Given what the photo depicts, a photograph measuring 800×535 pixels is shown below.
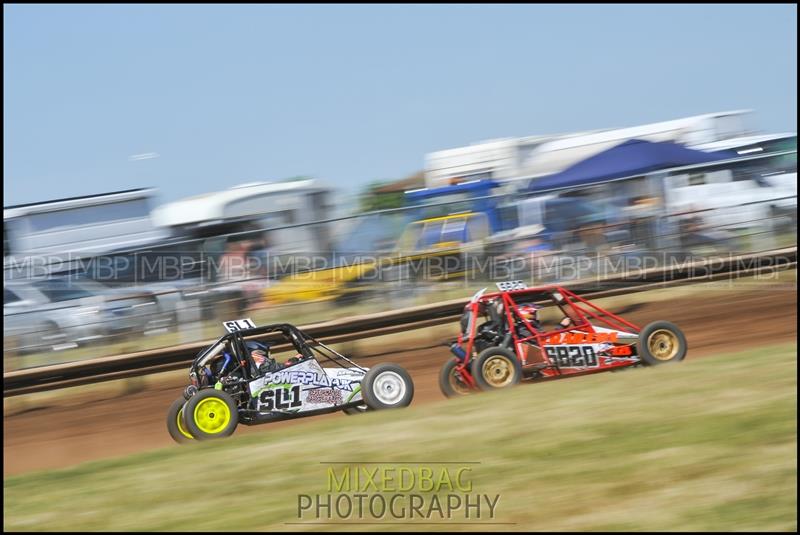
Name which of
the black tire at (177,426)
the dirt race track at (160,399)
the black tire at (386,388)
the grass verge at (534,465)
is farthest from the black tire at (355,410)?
the black tire at (177,426)

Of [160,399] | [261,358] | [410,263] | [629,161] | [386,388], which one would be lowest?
[160,399]

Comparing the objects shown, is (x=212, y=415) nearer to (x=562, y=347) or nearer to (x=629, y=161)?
(x=562, y=347)

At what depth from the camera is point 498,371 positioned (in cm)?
848

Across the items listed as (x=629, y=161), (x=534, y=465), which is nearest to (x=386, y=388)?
(x=534, y=465)

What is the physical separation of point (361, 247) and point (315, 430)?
4301mm

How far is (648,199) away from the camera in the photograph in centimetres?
1160

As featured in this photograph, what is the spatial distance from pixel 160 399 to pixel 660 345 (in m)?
5.23

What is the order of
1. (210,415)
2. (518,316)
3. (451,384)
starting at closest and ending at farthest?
(210,415)
(451,384)
(518,316)

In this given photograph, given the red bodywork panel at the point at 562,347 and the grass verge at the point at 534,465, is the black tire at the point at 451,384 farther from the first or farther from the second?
the grass verge at the point at 534,465

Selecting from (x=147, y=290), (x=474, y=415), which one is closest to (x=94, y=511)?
(x=474, y=415)

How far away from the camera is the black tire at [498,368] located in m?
8.40

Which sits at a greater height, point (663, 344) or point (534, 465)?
point (663, 344)

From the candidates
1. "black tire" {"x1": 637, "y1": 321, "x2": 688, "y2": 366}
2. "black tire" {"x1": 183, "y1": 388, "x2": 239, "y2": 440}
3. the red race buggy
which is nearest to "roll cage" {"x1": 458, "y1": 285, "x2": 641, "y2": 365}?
the red race buggy

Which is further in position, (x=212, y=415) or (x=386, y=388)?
(x=386, y=388)
